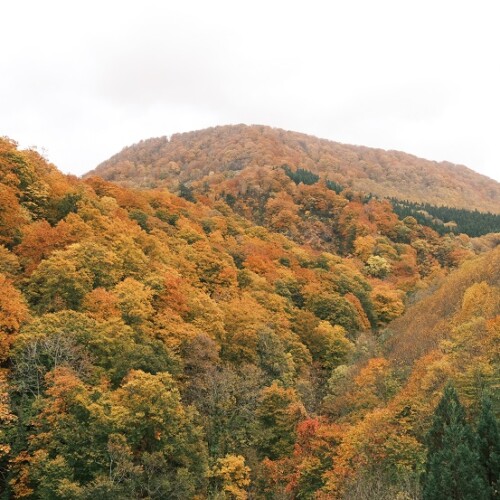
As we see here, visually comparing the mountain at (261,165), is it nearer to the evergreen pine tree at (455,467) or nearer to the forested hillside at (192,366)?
the forested hillside at (192,366)

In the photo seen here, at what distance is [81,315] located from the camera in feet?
123

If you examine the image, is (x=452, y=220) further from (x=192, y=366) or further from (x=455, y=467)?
(x=455, y=467)

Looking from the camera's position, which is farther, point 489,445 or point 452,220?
point 452,220

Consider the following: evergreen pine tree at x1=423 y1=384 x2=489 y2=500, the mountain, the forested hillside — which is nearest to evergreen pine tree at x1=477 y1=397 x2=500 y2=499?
the forested hillside

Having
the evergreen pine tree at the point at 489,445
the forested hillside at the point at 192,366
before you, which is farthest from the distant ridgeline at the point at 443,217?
A: the evergreen pine tree at the point at 489,445

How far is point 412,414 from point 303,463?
29.2 feet

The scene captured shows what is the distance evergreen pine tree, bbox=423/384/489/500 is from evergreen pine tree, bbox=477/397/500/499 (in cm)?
56

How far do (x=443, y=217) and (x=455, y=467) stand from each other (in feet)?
431

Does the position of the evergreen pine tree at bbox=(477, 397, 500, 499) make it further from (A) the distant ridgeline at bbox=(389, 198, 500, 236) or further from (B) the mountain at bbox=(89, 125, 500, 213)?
(B) the mountain at bbox=(89, 125, 500, 213)

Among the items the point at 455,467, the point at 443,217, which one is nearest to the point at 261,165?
the point at 443,217

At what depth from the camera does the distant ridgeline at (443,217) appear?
415 feet

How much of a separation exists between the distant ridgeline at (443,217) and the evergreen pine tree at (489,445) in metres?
101

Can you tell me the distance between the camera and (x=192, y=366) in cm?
4353

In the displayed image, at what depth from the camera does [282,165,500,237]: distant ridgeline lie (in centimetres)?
12664
